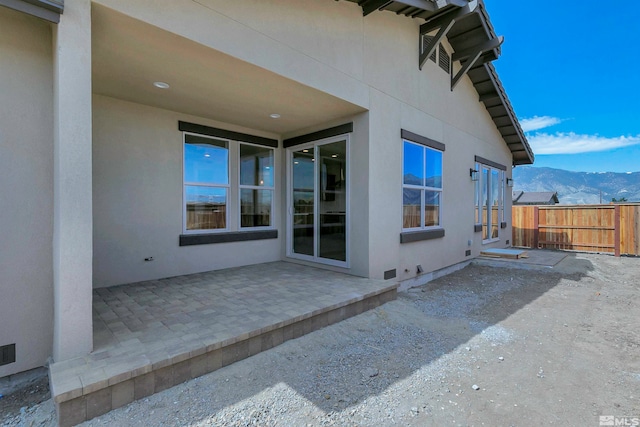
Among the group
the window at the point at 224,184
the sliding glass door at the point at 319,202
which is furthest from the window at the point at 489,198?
the window at the point at 224,184

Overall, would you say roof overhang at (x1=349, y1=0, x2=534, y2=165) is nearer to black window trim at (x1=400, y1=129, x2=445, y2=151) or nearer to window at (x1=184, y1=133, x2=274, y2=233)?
black window trim at (x1=400, y1=129, x2=445, y2=151)

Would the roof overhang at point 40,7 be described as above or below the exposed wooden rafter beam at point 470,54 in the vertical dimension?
below

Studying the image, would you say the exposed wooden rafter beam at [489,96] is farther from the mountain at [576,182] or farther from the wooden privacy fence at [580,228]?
the mountain at [576,182]

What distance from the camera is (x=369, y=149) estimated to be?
486 centimetres

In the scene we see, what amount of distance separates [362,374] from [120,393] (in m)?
1.93

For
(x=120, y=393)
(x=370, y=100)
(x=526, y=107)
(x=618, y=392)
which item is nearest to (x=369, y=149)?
(x=370, y=100)

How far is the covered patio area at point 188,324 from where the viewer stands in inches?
82.7

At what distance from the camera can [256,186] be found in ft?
19.8

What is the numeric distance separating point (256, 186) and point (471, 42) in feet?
20.0

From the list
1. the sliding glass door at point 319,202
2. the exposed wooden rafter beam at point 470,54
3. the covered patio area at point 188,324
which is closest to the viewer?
the covered patio area at point 188,324

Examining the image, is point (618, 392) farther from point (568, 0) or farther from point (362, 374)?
point (568, 0)

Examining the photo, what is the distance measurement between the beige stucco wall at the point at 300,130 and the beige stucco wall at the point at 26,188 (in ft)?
3.11

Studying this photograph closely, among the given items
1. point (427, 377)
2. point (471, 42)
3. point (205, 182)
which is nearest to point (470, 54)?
point (471, 42)

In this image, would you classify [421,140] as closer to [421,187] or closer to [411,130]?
[411,130]
